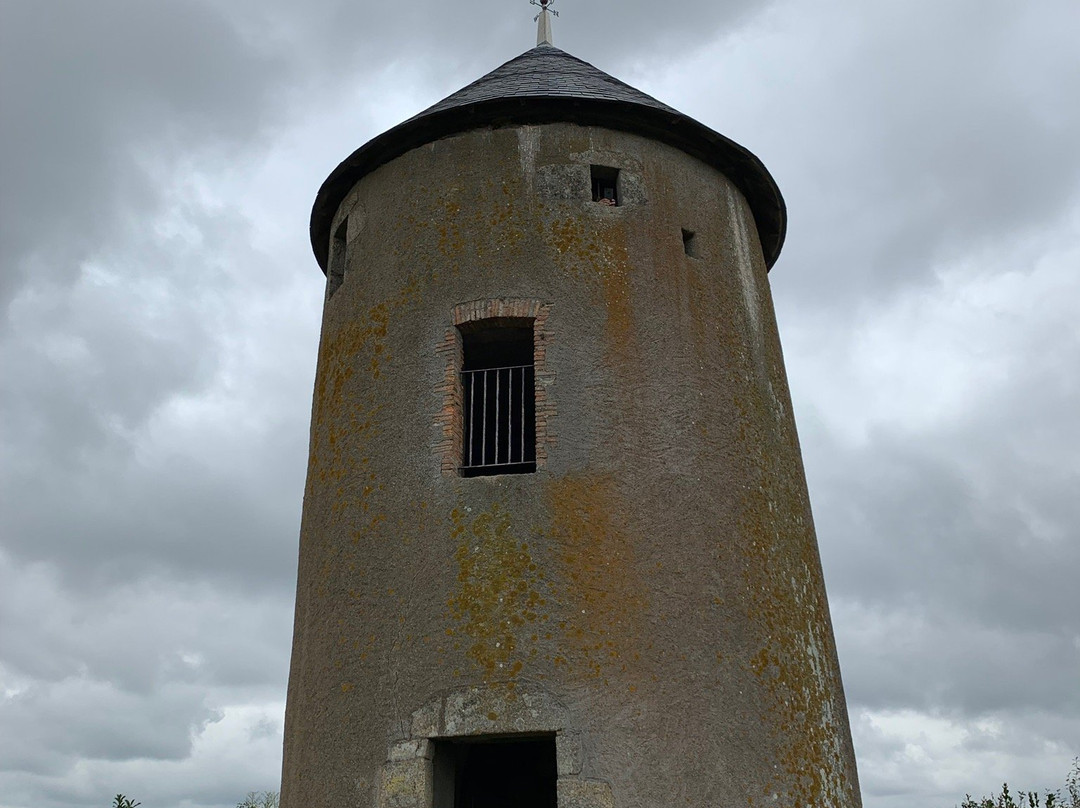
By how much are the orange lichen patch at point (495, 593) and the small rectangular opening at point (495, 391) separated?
731 millimetres

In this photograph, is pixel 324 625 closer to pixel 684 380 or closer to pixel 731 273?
pixel 684 380

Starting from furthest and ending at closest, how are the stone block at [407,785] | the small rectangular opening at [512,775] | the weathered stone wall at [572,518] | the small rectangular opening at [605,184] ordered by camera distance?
the small rectangular opening at [512,775], the small rectangular opening at [605,184], the weathered stone wall at [572,518], the stone block at [407,785]

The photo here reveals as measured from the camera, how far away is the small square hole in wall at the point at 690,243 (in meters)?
10.2

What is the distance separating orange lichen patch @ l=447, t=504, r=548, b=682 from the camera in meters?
7.91

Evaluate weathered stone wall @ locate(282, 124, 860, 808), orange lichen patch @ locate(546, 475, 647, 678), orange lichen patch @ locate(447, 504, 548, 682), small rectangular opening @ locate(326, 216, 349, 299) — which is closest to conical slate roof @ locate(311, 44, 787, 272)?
weathered stone wall @ locate(282, 124, 860, 808)

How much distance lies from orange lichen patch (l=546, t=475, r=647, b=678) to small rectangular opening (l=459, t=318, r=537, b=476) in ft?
2.13

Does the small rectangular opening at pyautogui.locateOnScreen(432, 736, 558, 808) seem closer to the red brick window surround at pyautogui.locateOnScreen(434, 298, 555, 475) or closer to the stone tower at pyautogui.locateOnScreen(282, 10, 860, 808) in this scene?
the stone tower at pyautogui.locateOnScreen(282, 10, 860, 808)

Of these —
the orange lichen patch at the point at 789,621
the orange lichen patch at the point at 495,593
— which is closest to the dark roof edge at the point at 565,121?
the orange lichen patch at the point at 789,621

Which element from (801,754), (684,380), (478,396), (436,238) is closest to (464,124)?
(436,238)

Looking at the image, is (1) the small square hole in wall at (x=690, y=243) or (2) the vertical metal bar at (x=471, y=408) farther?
(1) the small square hole in wall at (x=690, y=243)

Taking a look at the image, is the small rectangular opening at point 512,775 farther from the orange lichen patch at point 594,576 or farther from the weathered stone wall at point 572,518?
the orange lichen patch at point 594,576

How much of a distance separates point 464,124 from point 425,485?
382cm

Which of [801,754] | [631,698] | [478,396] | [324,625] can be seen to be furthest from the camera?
[478,396]

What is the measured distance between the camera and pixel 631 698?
777 centimetres
